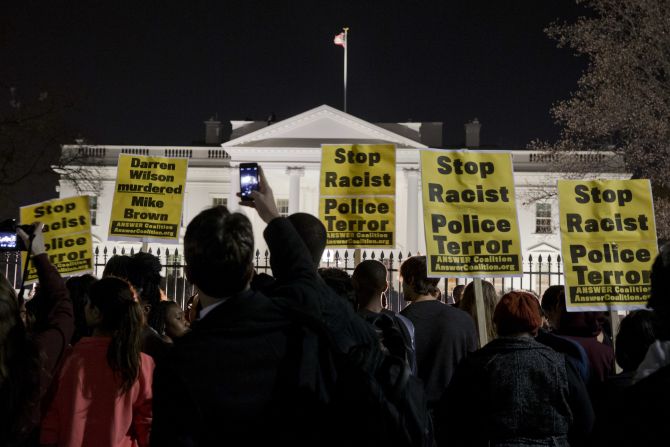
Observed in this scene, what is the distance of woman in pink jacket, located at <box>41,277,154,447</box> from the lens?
334 centimetres

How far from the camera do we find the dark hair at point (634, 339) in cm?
390

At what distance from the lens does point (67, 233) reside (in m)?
7.97

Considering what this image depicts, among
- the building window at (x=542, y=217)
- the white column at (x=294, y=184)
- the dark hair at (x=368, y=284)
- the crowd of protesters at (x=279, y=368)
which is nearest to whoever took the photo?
the crowd of protesters at (x=279, y=368)

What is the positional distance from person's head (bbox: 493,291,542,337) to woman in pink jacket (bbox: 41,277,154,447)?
1863 mm

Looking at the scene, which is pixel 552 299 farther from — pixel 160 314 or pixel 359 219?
pixel 359 219

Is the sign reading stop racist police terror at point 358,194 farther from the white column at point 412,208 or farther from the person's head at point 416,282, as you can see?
the white column at point 412,208

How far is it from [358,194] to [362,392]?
21.4ft

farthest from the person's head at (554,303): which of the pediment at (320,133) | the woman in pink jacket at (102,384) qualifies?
the pediment at (320,133)

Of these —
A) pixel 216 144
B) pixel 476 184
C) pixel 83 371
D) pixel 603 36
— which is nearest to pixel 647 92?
pixel 603 36

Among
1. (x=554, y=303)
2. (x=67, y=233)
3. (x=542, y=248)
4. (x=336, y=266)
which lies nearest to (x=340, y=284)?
(x=554, y=303)

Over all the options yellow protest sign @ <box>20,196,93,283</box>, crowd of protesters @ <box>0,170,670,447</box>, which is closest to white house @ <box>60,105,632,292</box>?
yellow protest sign @ <box>20,196,93,283</box>

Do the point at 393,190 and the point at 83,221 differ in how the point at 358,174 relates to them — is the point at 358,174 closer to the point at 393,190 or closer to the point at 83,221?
the point at 393,190

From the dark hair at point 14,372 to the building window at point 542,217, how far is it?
139 feet

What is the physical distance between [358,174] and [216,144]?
151 ft
